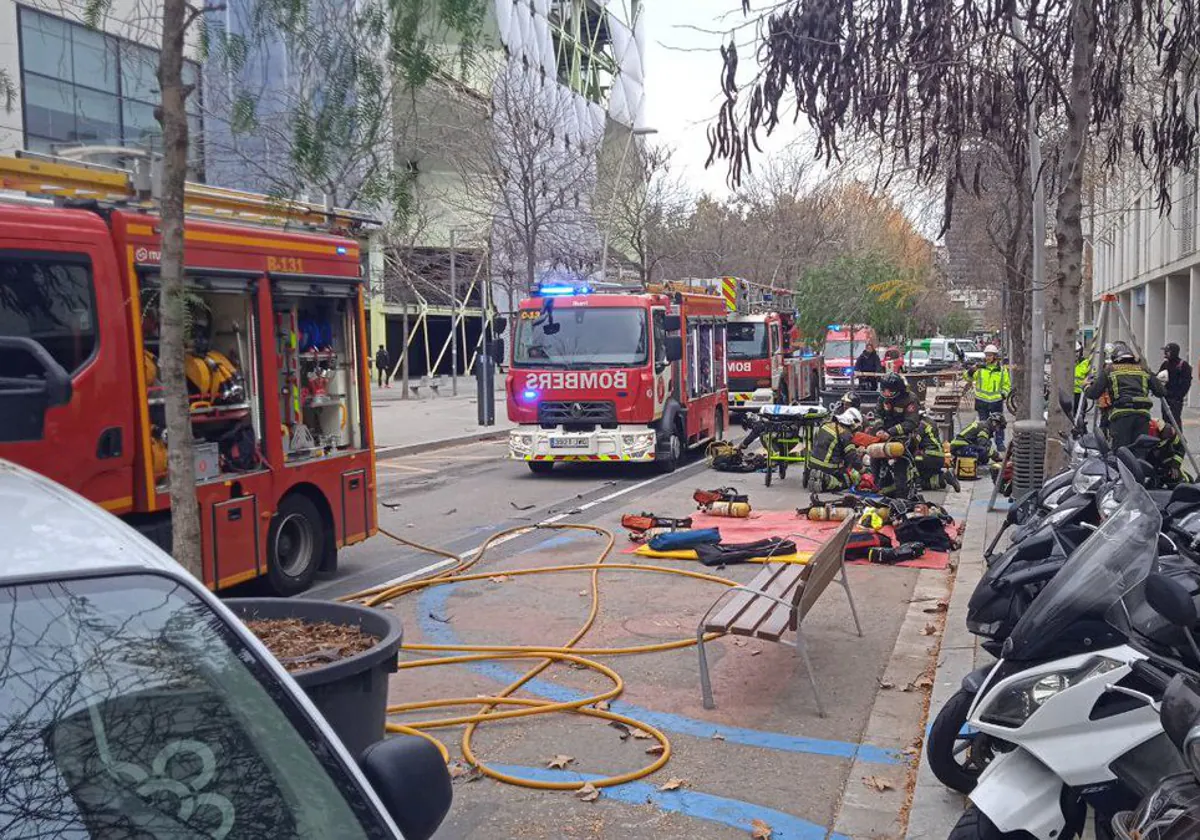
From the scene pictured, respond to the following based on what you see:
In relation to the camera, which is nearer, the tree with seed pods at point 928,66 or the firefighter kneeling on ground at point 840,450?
the tree with seed pods at point 928,66

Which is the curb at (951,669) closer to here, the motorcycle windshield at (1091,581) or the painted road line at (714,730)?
the painted road line at (714,730)

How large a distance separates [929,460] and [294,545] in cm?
809

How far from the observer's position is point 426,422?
2664 cm

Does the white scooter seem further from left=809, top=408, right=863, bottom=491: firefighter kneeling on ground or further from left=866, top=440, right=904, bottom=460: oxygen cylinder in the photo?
left=809, top=408, right=863, bottom=491: firefighter kneeling on ground

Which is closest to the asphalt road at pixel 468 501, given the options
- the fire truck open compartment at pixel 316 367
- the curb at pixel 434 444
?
the curb at pixel 434 444

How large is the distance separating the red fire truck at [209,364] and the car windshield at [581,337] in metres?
6.46

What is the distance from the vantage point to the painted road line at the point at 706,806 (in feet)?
15.7

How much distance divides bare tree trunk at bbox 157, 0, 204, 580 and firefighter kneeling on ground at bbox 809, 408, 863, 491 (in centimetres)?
944

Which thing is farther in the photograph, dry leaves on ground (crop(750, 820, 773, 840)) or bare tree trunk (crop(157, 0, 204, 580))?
bare tree trunk (crop(157, 0, 204, 580))

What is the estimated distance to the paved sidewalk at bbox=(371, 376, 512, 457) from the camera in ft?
71.4

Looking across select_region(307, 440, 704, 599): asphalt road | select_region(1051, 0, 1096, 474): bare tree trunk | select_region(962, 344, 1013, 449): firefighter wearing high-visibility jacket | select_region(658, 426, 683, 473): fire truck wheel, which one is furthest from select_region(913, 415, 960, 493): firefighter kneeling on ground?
select_region(962, 344, 1013, 449): firefighter wearing high-visibility jacket

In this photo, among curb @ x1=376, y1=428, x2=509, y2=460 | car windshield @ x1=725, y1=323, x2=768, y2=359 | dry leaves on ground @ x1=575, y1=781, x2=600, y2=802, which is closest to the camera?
dry leaves on ground @ x1=575, y1=781, x2=600, y2=802

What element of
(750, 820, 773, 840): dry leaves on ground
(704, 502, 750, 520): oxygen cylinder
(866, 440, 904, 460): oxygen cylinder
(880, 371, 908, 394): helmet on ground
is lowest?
(750, 820, 773, 840): dry leaves on ground

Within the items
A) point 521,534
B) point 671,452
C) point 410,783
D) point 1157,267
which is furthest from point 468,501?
point 1157,267
